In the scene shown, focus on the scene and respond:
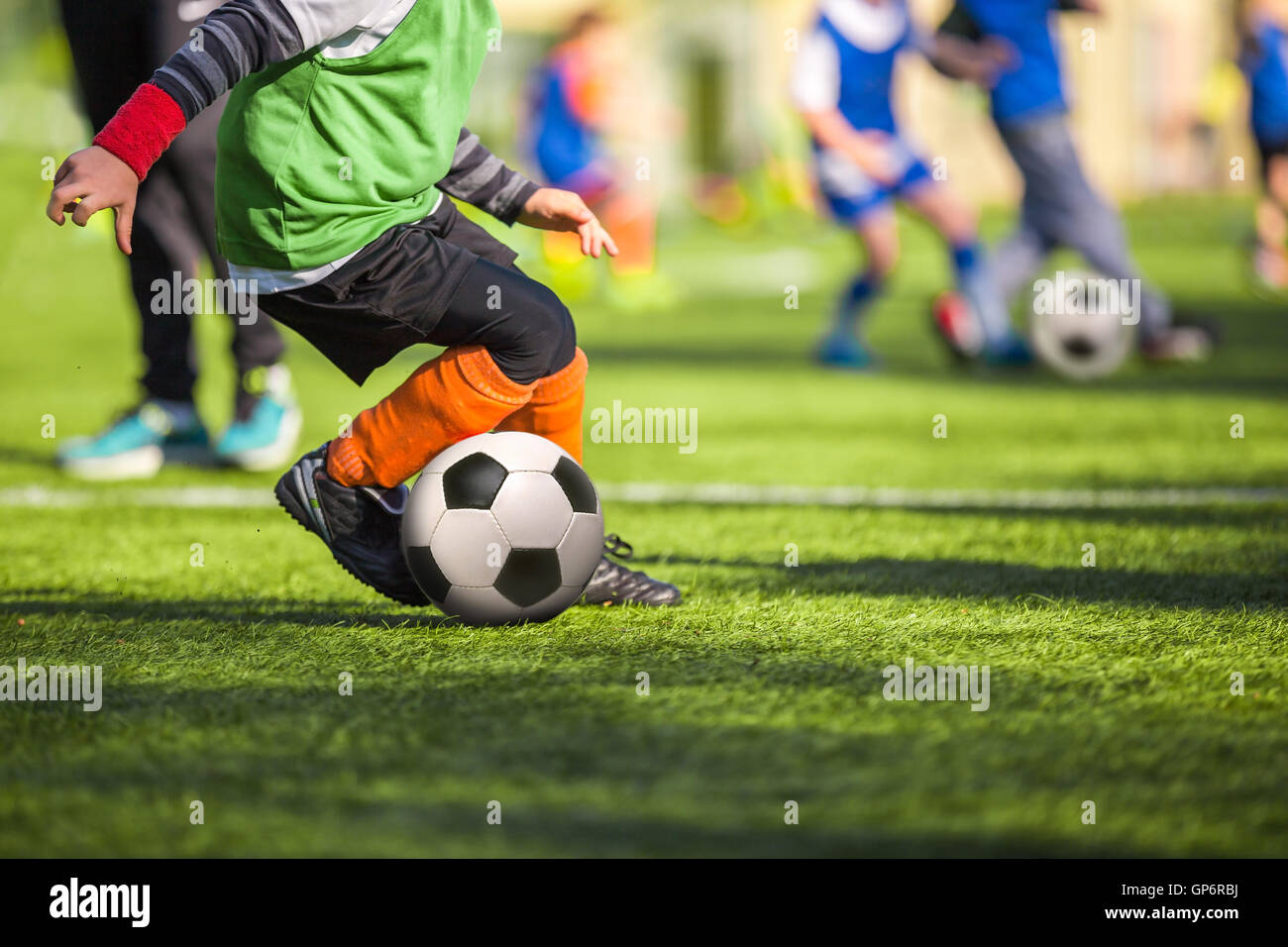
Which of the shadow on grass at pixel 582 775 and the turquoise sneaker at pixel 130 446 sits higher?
the turquoise sneaker at pixel 130 446

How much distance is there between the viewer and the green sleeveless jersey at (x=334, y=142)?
2.95m

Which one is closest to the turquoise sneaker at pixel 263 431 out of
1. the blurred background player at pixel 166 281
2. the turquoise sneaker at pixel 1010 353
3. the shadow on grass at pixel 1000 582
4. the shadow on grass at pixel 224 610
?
the blurred background player at pixel 166 281

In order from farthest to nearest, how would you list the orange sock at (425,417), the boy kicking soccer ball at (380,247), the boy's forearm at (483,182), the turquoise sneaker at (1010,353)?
the turquoise sneaker at (1010,353) < the boy's forearm at (483,182) < the orange sock at (425,417) < the boy kicking soccer ball at (380,247)

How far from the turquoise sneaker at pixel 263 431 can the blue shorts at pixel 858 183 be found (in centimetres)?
384

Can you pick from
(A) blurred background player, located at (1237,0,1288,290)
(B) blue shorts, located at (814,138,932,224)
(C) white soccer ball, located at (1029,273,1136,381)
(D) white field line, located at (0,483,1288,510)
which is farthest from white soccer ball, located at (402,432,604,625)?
(A) blurred background player, located at (1237,0,1288,290)

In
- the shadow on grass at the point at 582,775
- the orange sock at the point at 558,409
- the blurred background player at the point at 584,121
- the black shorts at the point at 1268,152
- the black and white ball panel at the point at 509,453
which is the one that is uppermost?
the blurred background player at the point at 584,121

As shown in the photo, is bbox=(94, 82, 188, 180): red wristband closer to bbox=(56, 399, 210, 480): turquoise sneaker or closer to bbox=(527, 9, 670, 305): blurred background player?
bbox=(56, 399, 210, 480): turquoise sneaker

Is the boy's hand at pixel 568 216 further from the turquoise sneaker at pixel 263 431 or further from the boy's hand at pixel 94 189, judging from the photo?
the turquoise sneaker at pixel 263 431

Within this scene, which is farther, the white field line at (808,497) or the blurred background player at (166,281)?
the blurred background player at (166,281)

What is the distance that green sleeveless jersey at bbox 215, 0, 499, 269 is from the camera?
295 centimetres

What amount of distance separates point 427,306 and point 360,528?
53 centimetres

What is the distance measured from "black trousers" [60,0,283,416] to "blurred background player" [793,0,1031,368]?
3.84 m

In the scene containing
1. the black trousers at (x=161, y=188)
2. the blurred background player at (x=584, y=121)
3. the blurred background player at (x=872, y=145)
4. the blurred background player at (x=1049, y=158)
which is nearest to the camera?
the black trousers at (x=161, y=188)

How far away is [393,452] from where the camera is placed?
3252 millimetres
